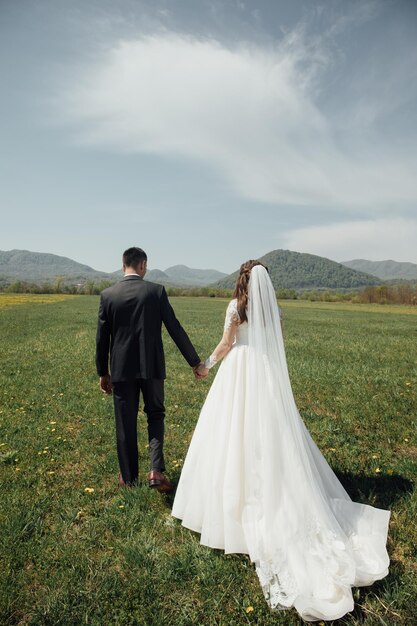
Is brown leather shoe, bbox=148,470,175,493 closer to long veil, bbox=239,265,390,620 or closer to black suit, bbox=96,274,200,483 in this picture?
black suit, bbox=96,274,200,483

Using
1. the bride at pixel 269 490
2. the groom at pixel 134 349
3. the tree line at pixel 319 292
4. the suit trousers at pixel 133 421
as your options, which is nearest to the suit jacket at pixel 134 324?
the groom at pixel 134 349

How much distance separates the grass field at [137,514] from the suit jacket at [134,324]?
1.55 meters

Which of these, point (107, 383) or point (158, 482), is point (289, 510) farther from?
point (107, 383)

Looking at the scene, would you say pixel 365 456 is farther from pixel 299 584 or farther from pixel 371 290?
pixel 371 290

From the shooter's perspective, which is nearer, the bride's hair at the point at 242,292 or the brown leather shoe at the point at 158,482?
the bride's hair at the point at 242,292

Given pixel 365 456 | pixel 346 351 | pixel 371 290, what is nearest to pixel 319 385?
pixel 365 456

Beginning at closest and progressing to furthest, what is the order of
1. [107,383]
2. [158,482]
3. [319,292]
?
[158,482]
[107,383]
[319,292]

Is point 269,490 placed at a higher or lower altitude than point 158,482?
higher

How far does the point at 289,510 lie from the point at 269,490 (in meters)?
0.26

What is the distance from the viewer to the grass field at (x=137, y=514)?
3.42 m

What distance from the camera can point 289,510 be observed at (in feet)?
13.1

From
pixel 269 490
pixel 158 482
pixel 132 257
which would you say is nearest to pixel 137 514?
→ pixel 158 482

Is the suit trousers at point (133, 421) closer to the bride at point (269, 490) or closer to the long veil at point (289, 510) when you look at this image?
the bride at point (269, 490)

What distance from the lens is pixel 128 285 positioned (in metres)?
5.10
